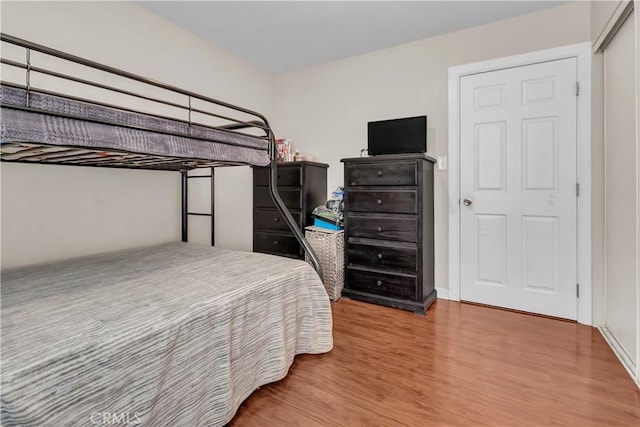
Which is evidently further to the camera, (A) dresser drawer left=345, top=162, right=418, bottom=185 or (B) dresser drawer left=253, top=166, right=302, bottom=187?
(B) dresser drawer left=253, top=166, right=302, bottom=187

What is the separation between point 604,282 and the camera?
81.7 inches

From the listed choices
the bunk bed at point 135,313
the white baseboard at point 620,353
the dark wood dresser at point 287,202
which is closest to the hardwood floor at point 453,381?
the white baseboard at point 620,353

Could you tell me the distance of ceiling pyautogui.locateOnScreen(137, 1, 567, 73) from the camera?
2.29 metres

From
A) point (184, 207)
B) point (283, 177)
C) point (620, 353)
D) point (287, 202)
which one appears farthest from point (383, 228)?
point (184, 207)

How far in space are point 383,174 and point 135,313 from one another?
2.00 metres

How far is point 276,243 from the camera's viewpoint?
3021 mm

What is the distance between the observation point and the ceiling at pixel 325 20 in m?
2.29

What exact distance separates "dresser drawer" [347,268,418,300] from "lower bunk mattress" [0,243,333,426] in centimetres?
91

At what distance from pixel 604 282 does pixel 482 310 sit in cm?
79

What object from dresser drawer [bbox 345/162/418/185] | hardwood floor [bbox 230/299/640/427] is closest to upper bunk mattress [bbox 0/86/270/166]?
hardwood floor [bbox 230/299/640/427]

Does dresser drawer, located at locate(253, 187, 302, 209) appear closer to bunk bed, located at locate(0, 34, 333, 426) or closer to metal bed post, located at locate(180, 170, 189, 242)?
metal bed post, located at locate(180, 170, 189, 242)

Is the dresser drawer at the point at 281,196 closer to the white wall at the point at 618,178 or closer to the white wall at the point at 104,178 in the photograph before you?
the white wall at the point at 104,178

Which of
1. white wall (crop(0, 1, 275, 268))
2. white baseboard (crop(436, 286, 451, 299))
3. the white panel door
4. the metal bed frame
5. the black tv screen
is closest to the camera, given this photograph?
the metal bed frame

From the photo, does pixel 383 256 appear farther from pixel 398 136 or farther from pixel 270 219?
pixel 270 219
